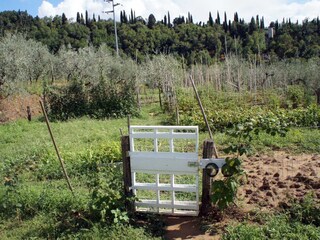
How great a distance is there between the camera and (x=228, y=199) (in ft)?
12.4

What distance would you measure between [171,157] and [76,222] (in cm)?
140

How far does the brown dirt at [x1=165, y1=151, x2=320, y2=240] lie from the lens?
12.6 ft

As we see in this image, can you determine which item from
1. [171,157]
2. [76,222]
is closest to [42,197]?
[76,222]

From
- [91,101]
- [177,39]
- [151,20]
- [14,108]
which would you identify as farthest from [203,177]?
[151,20]

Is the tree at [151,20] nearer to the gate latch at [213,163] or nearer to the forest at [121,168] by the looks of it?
the forest at [121,168]

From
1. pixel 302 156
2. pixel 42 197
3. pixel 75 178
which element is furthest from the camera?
pixel 302 156

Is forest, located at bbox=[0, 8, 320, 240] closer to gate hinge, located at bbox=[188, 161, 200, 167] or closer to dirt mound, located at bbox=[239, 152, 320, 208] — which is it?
dirt mound, located at bbox=[239, 152, 320, 208]

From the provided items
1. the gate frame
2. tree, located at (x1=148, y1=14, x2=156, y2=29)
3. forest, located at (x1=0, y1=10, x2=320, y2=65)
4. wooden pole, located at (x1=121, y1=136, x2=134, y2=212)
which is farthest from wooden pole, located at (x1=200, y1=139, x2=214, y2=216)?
tree, located at (x1=148, y1=14, x2=156, y2=29)

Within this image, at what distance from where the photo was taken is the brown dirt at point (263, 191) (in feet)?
12.6

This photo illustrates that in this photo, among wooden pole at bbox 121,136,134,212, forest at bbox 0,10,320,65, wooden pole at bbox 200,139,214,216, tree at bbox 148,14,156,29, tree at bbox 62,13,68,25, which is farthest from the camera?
tree at bbox 148,14,156,29

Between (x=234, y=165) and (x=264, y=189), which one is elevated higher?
(x=234, y=165)

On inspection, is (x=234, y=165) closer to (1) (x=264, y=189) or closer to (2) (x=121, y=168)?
(1) (x=264, y=189)

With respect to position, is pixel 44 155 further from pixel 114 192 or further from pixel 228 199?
pixel 228 199

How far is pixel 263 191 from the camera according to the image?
14.8ft
